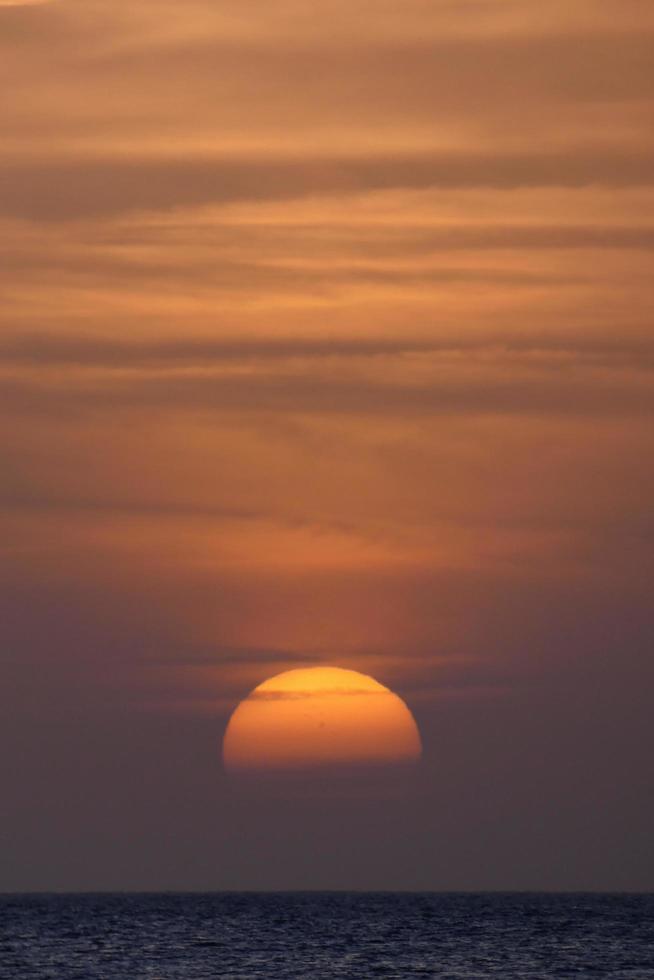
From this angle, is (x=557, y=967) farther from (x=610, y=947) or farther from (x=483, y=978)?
(x=610, y=947)

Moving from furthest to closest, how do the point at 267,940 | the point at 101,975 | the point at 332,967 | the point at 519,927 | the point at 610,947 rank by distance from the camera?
the point at 519,927 < the point at 267,940 < the point at 610,947 < the point at 332,967 < the point at 101,975

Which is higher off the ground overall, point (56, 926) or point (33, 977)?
A: point (56, 926)

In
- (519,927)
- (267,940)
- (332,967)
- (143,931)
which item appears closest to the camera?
(332,967)

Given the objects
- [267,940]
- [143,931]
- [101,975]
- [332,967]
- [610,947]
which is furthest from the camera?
[143,931]

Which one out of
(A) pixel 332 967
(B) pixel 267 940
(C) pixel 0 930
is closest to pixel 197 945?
(B) pixel 267 940

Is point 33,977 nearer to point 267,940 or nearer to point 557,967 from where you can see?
point 557,967

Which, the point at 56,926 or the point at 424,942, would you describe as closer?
the point at 424,942

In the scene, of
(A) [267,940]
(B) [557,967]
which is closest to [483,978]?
(B) [557,967]

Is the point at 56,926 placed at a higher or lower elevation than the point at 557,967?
higher

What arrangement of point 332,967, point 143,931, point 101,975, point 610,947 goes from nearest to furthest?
point 101,975
point 332,967
point 610,947
point 143,931
